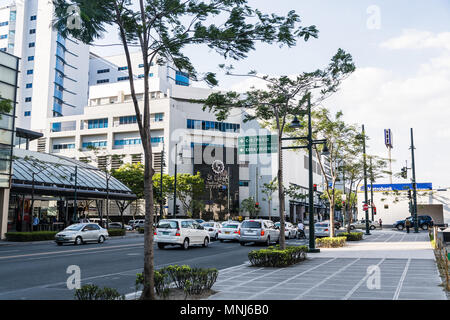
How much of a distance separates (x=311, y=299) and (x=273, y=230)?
19829 millimetres

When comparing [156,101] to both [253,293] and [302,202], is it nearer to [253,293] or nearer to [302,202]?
[302,202]

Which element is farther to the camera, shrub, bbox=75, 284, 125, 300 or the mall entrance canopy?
the mall entrance canopy

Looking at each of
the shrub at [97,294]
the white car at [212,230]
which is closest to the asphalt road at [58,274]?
the shrub at [97,294]

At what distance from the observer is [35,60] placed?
Answer: 86.4 metres

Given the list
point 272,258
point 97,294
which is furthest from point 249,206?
point 97,294

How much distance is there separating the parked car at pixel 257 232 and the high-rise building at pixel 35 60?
69.1 m

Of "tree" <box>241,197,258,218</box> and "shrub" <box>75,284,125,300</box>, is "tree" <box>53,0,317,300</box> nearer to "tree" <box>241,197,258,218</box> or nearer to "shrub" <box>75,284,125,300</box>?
"shrub" <box>75,284,125,300</box>

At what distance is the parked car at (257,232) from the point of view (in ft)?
86.8

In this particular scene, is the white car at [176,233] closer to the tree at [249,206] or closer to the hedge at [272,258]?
the hedge at [272,258]

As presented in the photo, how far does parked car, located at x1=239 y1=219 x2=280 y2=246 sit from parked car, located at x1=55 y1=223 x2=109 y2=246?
33.0 feet

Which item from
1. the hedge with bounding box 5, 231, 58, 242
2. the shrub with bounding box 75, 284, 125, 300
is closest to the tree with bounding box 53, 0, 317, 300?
the shrub with bounding box 75, 284, 125, 300

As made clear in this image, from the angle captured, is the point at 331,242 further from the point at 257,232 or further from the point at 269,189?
the point at 269,189

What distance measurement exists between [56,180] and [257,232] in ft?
75.3

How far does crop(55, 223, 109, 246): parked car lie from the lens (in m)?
26.7
